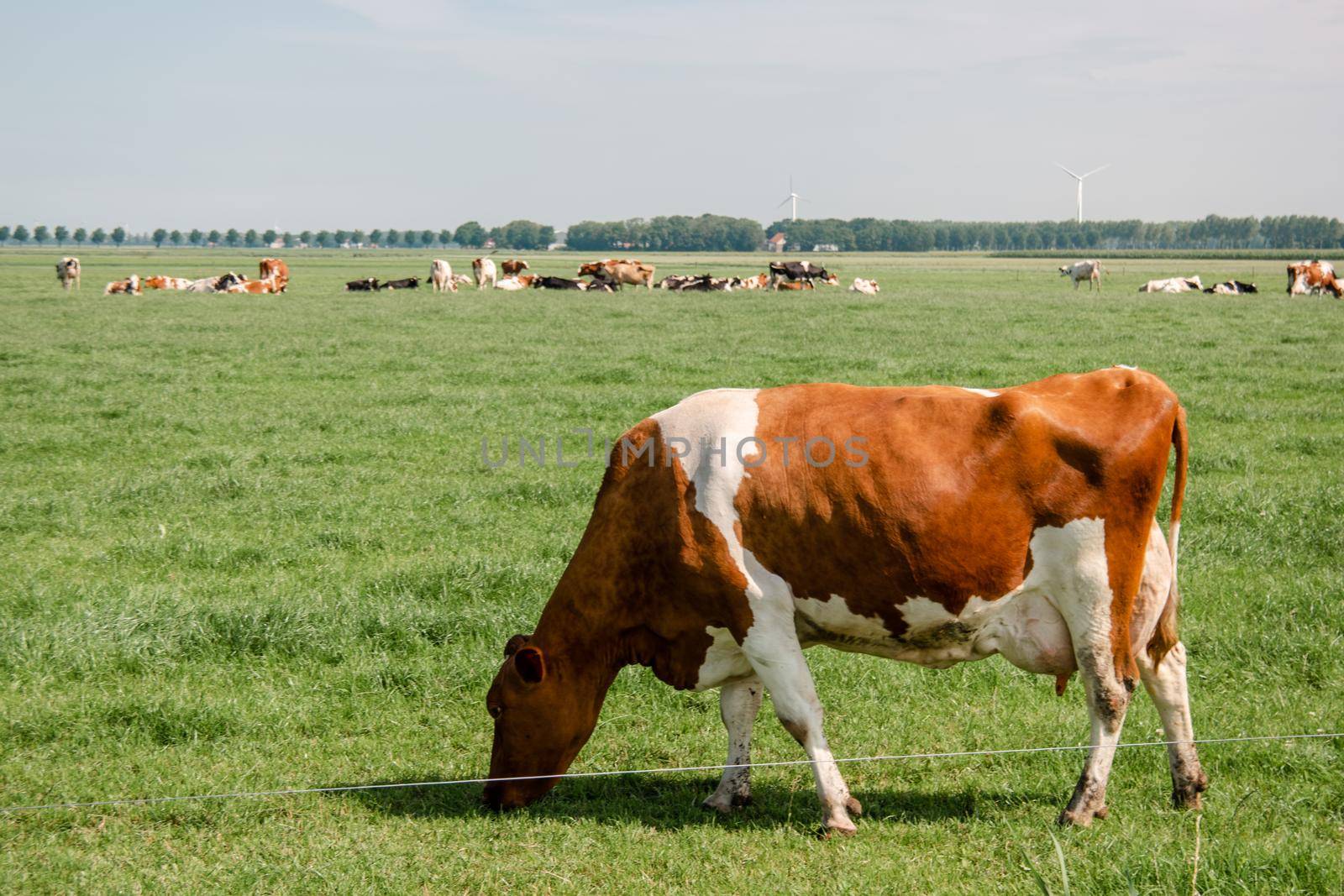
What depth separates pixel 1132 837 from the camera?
4.83m

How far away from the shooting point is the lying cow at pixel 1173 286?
49406 millimetres

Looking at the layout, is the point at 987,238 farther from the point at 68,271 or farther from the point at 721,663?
the point at 721,663

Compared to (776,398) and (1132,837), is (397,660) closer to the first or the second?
(776,398)

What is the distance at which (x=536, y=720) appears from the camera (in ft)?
17.4

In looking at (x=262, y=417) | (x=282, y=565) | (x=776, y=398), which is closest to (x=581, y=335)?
(x=262, y=417)

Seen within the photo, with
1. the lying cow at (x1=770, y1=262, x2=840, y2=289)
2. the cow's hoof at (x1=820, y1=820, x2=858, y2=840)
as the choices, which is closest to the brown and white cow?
the lying cow at (x1=770, y1=262, x2=840, y2=289)

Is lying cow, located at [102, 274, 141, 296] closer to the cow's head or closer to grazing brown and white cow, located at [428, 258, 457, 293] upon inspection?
grazing brown and white cow, located at [428, 258, 457, 293]

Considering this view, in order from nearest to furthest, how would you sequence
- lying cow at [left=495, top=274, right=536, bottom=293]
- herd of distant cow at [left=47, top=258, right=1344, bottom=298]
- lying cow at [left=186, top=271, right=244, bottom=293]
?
1. herd of distant cow at [left=47, top=258, right=1344, bottom=298]
2. lying cow at [left=186, top=271, right=244, bottom=293]
3. lying cow at [left=495, top=274, right=536, bottom=293]

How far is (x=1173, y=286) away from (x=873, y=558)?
5079 centimetres

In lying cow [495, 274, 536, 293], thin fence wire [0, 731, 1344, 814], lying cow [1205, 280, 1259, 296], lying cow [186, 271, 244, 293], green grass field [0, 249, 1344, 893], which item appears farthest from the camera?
lying cow [495, 274, 536, 293]

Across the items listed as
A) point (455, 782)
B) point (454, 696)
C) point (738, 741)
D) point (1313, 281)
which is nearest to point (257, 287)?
point (1313, 281)

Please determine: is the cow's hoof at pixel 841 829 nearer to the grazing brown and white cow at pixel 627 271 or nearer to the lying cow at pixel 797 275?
the lying cow at pixel 797 275

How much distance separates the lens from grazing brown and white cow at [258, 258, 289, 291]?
50.6 meters

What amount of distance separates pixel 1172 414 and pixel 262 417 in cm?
1307
